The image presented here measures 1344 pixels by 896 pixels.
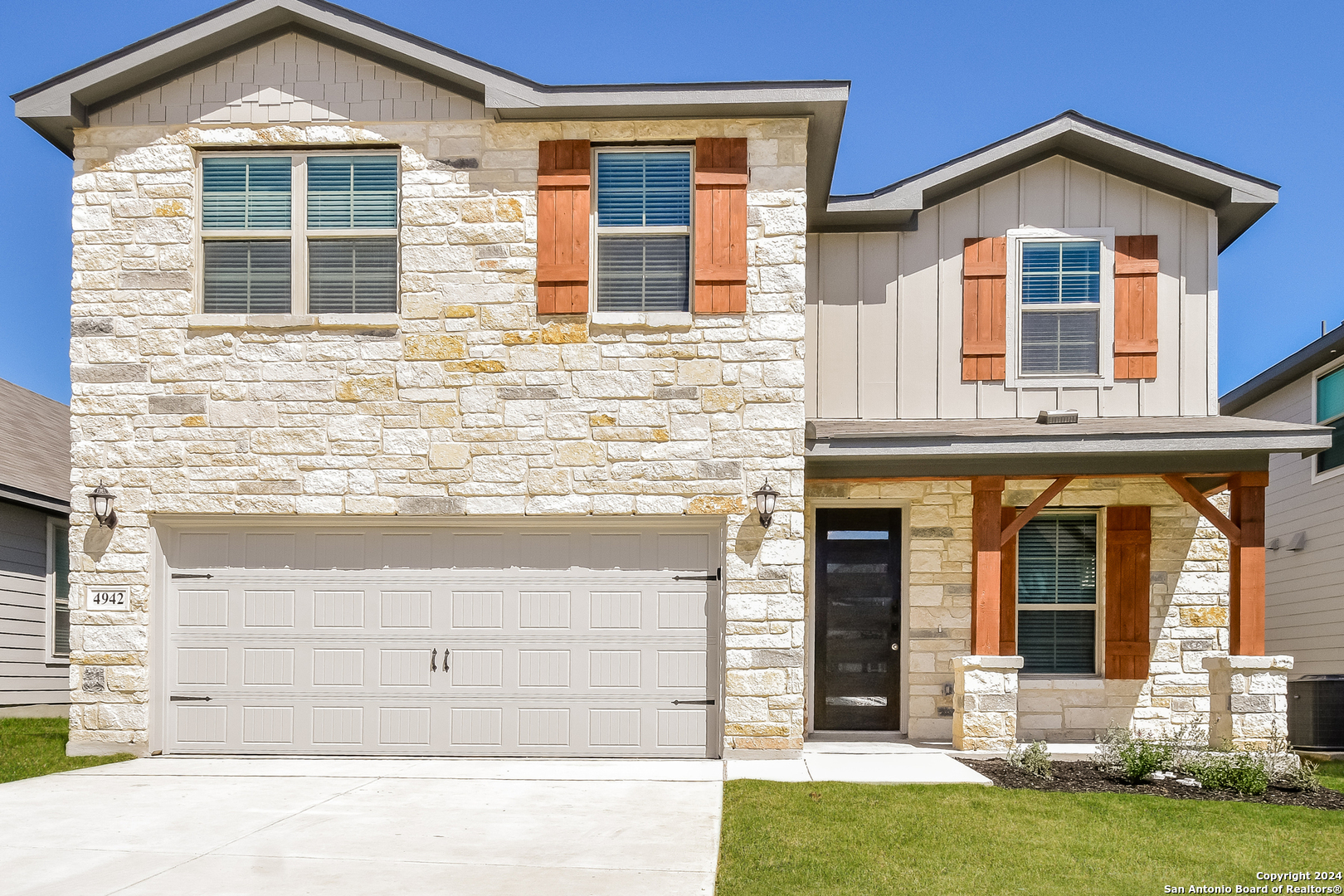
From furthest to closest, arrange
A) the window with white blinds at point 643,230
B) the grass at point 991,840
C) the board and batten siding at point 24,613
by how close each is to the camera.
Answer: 1. the board and batten siding at point 24,613
2. the window with white blinds at point 643,230
3. the grass at point 991,840

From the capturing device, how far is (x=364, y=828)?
653 centimetres

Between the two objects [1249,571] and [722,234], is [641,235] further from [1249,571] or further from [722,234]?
[1249,571]

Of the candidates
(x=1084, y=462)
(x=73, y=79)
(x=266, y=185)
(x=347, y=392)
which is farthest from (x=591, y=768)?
(x=73, y=79)

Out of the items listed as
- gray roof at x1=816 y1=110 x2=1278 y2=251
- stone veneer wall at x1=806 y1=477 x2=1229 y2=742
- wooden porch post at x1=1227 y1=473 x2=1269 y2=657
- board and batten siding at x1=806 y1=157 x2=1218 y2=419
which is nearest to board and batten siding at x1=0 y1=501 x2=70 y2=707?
board and batten siding at x1=806 y1=157 x2=1218 y2=419

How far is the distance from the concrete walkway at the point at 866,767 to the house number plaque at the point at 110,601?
17.0 ft

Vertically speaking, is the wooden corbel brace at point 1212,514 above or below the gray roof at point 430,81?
below

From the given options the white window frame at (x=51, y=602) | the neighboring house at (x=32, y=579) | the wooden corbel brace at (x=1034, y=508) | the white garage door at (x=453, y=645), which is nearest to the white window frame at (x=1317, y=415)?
the wooden corbel brace at (x=1034, y=508)

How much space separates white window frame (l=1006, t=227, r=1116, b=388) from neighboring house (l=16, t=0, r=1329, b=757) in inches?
46.9

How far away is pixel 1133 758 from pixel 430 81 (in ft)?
25.6

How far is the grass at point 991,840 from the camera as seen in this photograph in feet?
18.2

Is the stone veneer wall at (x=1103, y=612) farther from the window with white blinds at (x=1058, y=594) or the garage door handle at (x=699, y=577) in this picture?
the garage door handle at (x=699, y=577)

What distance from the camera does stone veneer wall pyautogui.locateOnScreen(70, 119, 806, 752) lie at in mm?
9203

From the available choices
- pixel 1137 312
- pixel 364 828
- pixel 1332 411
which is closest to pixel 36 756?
pixel 364 828

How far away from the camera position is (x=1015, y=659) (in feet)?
30.6
